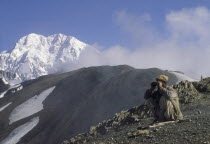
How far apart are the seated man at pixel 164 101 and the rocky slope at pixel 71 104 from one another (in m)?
40.3

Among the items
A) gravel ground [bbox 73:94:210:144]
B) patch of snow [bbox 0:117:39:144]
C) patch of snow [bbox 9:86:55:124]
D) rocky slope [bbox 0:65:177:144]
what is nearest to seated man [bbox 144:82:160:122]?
gravel ground [bbox 73:94:210:144]

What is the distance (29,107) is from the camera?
95750mm

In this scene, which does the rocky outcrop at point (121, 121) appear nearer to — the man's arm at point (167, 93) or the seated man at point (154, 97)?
the seated man at point (154, 97)

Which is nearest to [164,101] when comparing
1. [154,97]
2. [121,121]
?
[154,97]

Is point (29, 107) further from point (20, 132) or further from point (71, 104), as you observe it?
point (20, 132)

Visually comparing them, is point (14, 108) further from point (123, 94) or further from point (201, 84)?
point (201, 84)

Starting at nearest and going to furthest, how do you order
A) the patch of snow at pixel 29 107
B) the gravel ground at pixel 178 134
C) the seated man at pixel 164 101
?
the gravel ground at pixel 178 134
the seated man at pixel 164 101
the patch of snow at pixel 29 107

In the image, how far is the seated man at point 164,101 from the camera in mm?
15055

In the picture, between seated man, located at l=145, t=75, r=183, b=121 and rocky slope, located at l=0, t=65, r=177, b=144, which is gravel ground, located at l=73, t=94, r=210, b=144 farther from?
rocky slope, located at l=0, t=65, r=177, b=144

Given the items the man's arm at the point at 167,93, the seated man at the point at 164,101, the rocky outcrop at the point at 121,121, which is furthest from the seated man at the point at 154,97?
the rocky outcrop at the point at 121,121

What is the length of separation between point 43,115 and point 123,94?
19188mm

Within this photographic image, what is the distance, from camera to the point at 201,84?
25438 mm

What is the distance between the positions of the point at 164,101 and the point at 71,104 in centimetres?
6724

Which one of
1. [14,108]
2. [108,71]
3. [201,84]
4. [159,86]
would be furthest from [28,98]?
[159,86]
